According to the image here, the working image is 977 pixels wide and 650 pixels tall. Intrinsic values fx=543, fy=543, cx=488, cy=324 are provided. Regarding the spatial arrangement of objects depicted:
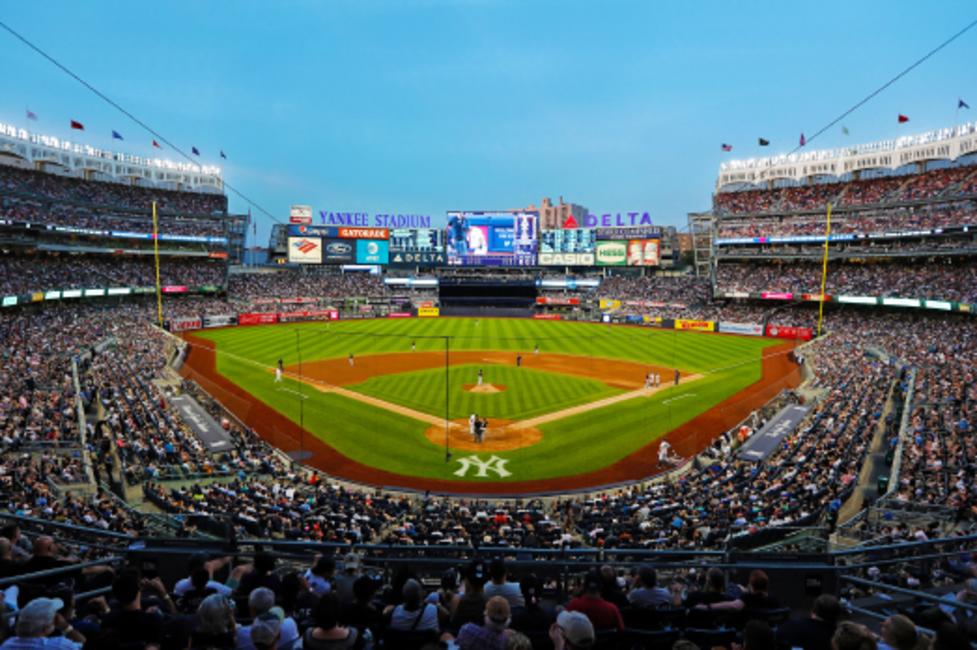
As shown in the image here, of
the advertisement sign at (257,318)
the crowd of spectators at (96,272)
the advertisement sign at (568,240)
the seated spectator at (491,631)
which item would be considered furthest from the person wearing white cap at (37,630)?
the advertisement sign at (568,240)

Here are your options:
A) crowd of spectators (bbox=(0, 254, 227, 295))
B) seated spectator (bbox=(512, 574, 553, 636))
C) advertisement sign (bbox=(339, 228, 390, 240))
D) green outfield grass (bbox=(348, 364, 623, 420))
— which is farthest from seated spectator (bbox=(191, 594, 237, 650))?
advertisement sign (bbox=(339, 228, 390, 240))

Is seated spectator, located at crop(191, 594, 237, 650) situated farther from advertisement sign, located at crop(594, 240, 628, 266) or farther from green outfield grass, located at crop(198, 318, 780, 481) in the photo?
advertisement sign, located at crop(594, 240, 628, 266)

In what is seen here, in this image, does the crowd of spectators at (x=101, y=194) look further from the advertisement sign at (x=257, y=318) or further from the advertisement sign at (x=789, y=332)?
the advertisement sign at (x=789, y=332)

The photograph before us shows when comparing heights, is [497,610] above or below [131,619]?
above

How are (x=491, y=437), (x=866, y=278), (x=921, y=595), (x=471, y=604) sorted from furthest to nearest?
(x=866, y=278) < (x=491, y=437) < (x=471, y=604) < (x=921, y=595)

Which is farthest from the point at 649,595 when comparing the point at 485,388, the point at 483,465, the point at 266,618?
the point at 485,388

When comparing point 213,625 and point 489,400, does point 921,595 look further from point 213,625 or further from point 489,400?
point 489,400
